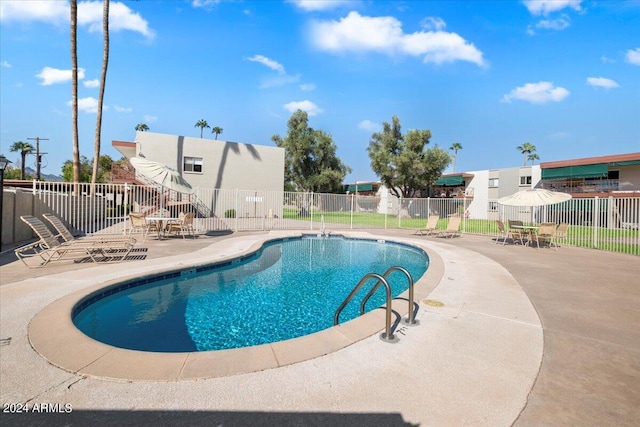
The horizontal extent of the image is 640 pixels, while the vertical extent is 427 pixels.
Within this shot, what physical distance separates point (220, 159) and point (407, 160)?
1825 centimetres

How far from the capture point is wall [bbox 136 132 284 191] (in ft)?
72.1

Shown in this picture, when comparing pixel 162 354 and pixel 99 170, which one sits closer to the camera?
pixel 162 354

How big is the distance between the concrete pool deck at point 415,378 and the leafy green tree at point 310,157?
32347 millimetres

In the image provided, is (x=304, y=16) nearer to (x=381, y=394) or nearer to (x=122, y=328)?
(x=122, y=328)

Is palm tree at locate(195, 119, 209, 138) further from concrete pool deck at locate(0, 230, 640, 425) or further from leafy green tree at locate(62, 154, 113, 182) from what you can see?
concrete pool deck at locate(0, 230, 640, 425)

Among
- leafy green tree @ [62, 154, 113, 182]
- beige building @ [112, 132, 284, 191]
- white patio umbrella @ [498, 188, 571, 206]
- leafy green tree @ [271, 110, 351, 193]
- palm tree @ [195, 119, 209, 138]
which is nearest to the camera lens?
white patio umbrella @ [498, 188, 571, 206]

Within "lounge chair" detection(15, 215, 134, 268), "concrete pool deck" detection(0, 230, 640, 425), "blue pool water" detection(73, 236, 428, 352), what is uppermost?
"lounge chair" detection(15, 215, 134, 268)

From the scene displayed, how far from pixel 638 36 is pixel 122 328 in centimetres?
2410

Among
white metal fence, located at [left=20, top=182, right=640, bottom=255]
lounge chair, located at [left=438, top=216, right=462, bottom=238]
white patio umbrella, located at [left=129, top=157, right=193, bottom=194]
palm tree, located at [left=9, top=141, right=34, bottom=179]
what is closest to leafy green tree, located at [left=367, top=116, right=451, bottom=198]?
white metal fence, located at [left=20, top=182, right=640, bottom=255]

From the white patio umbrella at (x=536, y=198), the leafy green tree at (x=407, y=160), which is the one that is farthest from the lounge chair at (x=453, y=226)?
the leafy green tree at (x=407, y=160)

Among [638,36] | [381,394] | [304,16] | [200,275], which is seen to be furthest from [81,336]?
[638,36]

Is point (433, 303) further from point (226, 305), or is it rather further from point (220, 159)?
point (220, 159)

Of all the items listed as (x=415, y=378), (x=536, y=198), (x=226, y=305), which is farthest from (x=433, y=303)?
(x=536, y=198)

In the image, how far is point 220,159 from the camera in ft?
79.5
